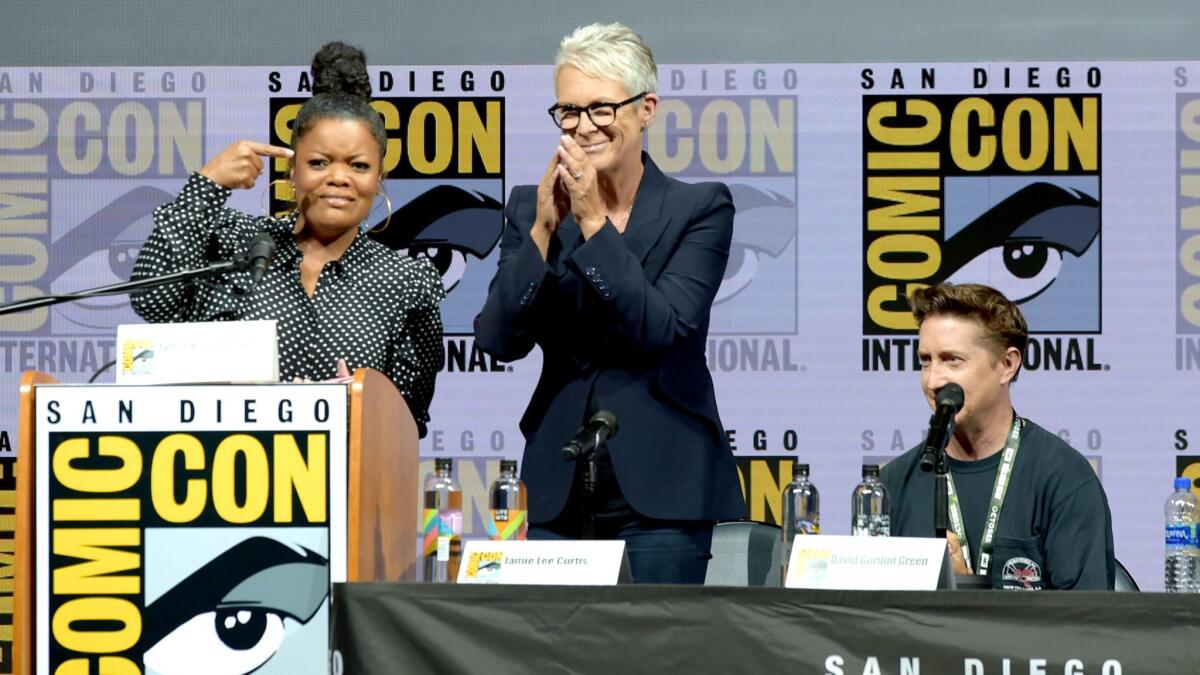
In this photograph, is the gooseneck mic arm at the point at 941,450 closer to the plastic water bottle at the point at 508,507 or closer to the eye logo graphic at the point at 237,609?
the plastic water bottle at the point at 508,507

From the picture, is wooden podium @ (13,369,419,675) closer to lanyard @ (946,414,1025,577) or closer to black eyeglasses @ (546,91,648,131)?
black eyeglasses @ (546,91,648,131)

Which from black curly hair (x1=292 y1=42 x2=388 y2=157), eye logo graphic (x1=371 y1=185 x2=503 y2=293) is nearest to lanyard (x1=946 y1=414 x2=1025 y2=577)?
black curly hair (x1=292 y1=42 x2=388 y2=157)

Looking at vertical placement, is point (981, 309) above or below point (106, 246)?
below

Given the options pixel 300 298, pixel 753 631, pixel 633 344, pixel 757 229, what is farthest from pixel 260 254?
pixel 757 229

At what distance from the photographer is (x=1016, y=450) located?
10.9ft

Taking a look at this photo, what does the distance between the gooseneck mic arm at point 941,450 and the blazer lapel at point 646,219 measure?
2.07ft

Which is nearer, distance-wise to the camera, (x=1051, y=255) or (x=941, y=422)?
(x=941, y=422)

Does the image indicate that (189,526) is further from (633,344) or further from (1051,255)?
(1051,255)

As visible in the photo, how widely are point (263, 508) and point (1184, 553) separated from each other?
61.3 inches

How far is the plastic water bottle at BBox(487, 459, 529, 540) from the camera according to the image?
285cm

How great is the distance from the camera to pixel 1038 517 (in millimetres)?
3229

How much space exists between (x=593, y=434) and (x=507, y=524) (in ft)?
0.70

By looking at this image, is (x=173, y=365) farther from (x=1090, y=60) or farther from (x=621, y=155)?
(x=1090, y=60)

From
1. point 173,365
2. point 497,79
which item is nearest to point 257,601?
point 173,365
